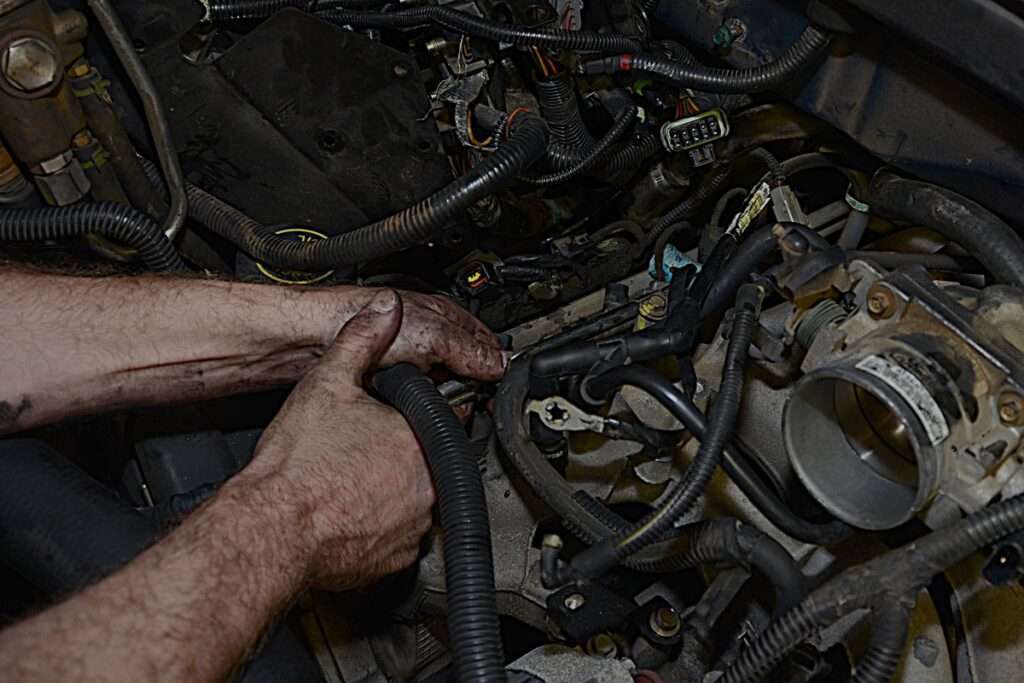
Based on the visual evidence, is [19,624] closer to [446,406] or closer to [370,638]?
[446,406]

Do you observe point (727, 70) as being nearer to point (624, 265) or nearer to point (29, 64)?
point (624, 265)

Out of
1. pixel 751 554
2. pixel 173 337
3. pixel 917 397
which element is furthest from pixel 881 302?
pixel 173 337

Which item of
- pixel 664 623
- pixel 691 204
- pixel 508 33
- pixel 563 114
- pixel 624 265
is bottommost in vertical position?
pixel 664 623

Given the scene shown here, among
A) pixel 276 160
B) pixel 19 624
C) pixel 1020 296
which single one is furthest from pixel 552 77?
pixel 19 624

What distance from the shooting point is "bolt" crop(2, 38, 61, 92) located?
1.06 meters

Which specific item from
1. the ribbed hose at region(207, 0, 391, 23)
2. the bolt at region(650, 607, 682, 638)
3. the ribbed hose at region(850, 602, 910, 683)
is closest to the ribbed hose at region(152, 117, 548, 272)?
the ribbed hose at region(207, 0, 391, 23)

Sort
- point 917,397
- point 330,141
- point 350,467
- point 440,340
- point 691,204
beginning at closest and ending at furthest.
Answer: point 917,397 < point 350,467 < point 440,340 < point 330,141 < point 691,204

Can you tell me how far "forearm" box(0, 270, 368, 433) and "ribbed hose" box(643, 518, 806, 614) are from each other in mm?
467

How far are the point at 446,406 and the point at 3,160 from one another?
0.60 m

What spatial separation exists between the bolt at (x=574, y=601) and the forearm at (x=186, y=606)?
0.91ft

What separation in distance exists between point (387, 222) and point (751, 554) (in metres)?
0.58

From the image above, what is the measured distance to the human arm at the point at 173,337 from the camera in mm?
1115

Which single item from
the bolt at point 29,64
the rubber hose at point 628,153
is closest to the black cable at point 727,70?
the rubber hose at point 628,153

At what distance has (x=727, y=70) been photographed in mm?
1149
